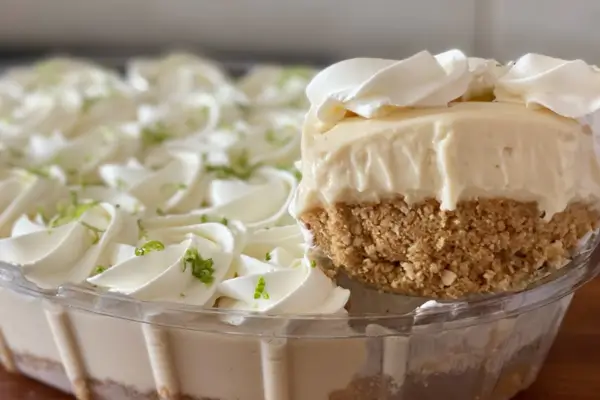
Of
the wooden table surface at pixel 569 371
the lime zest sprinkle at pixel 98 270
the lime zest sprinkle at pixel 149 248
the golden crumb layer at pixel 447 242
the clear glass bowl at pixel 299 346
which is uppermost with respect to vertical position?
the golden crumb layer at pixel 447 242

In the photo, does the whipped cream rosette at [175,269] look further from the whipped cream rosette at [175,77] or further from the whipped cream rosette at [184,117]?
the whipped cream rosette at [175,77]

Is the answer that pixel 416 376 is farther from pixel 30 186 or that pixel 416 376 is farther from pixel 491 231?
pixel 30 186

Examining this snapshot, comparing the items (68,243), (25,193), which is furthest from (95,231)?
(25,193)

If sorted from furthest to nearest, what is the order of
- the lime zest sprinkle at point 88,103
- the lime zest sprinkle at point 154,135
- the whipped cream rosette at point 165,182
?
1. the lime zest sprinkle at point 88,103
2. the lime zest sprinkle at point 154,135
3. the whipped cream rosette at point 165,182

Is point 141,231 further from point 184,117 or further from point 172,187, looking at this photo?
point 184,117

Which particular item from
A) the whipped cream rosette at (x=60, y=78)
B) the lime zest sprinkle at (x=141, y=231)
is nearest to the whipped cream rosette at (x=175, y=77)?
the whipped cream rosette at (x=60, y=78)

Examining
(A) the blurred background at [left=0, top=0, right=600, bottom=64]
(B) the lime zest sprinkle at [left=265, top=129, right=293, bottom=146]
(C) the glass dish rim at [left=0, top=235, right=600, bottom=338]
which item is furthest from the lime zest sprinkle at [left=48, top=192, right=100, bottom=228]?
(A) the blurred background at [left=0, top=0, right=600, bottom=64]
